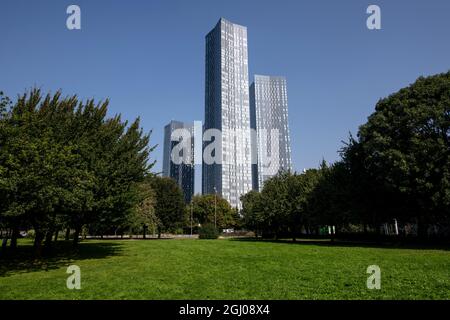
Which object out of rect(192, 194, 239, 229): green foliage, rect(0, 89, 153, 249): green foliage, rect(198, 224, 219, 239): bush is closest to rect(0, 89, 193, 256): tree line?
rect(0, 89, 153, 249): green foliage

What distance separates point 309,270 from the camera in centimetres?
1605

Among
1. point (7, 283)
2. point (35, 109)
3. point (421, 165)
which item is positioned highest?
point (35, 109)

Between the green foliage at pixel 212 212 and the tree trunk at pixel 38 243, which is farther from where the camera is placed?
the green foliage at pixel 212 212

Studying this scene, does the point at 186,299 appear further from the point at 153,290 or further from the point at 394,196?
the point at 394,196

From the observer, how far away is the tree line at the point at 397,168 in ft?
96.1

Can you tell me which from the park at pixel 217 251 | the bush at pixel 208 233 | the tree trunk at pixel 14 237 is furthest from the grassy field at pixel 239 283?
the bush at pixel 208 233

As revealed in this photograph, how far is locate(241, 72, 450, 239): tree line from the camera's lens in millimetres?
29281

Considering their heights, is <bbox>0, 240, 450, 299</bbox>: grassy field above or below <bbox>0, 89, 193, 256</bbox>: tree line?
below

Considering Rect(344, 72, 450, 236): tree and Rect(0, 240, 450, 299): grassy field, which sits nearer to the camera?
Rect(0, 240, 450, 299): grassy field

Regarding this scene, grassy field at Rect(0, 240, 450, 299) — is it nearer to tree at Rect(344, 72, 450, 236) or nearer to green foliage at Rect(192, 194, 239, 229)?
tree at Rect(344, 72, 450, 236)

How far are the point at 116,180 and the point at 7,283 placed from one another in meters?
10.7

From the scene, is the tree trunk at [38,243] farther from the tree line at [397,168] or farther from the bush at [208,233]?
the bush at [208,233]

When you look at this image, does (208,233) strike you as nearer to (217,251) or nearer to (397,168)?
(217,251)

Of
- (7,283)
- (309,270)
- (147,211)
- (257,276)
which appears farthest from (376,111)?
(147,211)
